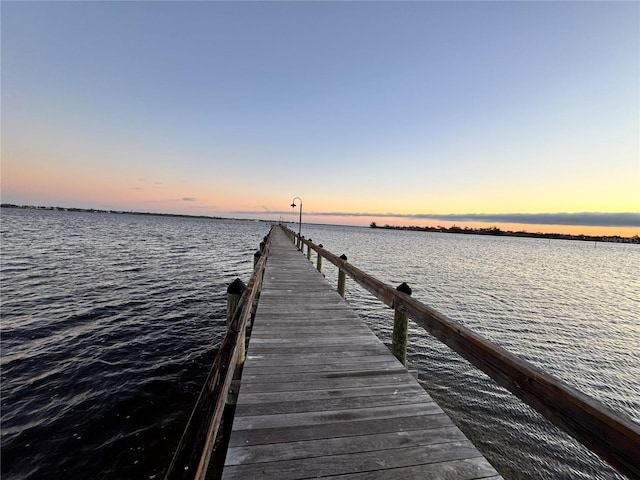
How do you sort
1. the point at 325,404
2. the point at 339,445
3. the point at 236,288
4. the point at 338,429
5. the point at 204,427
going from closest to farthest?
the point at 204,427 < the point at 339,445 < the point at 338,429 < the point at 325,404 < the point at 236,288

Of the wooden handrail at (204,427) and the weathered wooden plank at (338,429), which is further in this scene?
the weathered wooden plank at (338,429)

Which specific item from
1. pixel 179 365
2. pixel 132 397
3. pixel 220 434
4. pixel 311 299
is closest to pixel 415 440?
pixel 220 434

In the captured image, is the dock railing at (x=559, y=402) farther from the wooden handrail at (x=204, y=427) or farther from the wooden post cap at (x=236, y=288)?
the wooden post cap at (x=236, y=288)

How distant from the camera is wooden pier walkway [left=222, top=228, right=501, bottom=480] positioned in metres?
2.03

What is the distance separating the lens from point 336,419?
255 centimetres

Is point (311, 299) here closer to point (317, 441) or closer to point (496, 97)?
point (317, 441)

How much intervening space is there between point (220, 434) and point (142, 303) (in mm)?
8987

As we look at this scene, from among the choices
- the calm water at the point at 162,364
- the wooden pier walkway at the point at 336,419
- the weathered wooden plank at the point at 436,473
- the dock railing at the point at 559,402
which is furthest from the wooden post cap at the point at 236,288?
the weathered wooden plank at the point at 436,473

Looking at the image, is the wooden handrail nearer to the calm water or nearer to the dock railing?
the dock railing

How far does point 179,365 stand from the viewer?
680 cm

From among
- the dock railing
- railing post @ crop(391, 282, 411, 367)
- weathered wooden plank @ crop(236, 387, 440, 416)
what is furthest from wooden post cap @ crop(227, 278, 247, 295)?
the dock railing

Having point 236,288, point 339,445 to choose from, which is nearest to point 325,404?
point 339,445

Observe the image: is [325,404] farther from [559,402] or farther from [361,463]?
[559,402]

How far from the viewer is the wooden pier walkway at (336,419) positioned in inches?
79.9
